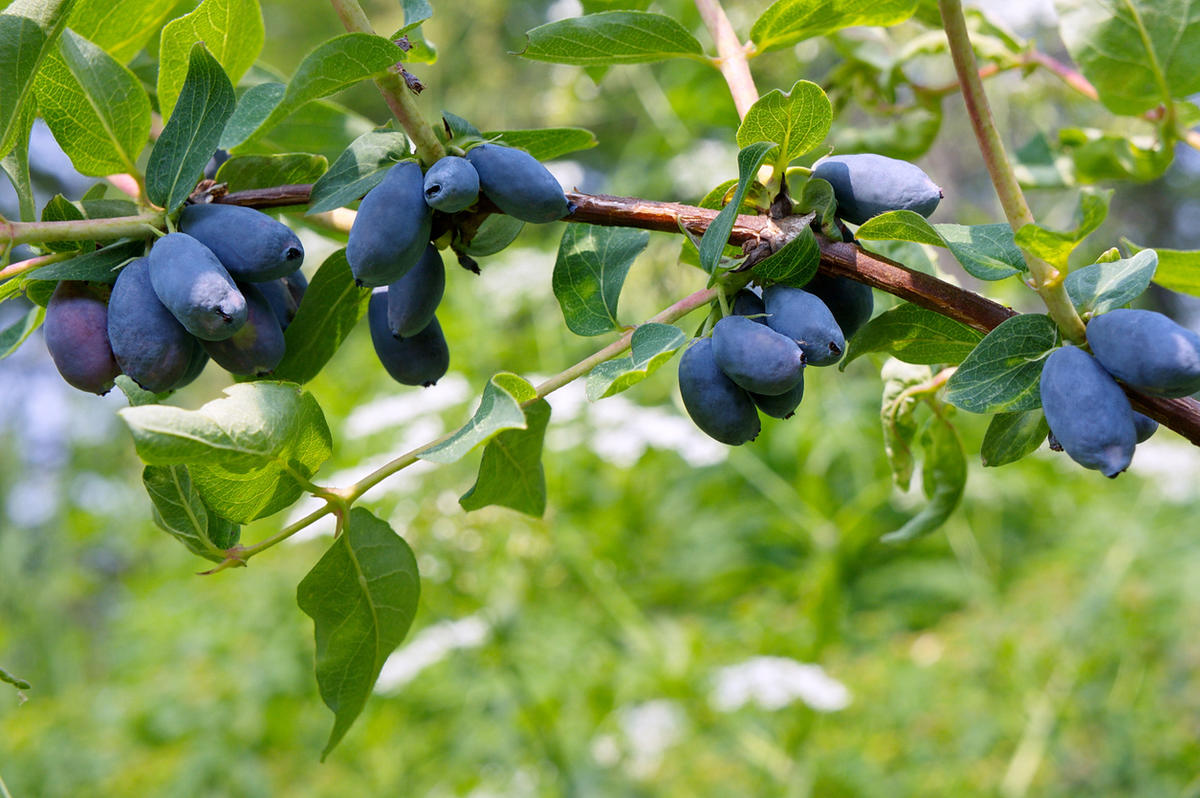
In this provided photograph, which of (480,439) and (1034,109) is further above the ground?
(480,439)

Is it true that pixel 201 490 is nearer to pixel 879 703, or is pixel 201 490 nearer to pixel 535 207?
pixel 535 207

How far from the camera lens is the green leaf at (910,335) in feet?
1.54

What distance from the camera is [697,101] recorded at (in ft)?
4.35

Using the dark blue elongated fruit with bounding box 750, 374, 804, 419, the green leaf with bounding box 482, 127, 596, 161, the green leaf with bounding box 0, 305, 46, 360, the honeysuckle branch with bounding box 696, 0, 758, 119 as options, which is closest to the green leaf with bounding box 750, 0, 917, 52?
the honeysuckle branch with bounding box 696, 0, 758, 119

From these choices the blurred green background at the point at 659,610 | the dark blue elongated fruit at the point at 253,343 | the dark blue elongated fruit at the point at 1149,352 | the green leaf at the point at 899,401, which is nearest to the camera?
the dark blue elongated fruit at the point at 1149,352

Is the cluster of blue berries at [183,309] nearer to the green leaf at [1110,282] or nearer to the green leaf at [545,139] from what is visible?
the green leaf at [545,139]

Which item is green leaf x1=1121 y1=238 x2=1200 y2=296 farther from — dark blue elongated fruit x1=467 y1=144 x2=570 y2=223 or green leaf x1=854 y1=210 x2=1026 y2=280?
dark blue elongated fruit x1=467 y1=144 x2=570 y2=223

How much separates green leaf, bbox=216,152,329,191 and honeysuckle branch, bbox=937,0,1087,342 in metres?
0.33

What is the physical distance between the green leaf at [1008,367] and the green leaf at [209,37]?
421mm

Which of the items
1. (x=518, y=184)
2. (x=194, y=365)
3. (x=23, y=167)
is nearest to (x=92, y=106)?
(x=23, y=167)

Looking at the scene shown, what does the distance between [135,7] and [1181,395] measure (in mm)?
604

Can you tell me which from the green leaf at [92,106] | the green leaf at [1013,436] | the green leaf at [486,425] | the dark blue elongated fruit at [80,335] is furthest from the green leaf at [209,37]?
the green leaf at [1013,436]

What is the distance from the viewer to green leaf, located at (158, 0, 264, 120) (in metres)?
0.51

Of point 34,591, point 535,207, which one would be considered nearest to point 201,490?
point 535,207
